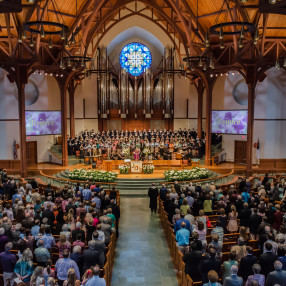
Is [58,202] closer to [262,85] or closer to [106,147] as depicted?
[106,147]

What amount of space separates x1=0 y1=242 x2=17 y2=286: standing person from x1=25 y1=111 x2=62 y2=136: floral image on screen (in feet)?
54.8

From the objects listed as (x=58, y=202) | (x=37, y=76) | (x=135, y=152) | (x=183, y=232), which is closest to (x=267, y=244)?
(x=183, y=232)

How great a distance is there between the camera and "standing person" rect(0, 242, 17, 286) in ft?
21.7

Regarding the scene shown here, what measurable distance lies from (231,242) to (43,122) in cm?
1810

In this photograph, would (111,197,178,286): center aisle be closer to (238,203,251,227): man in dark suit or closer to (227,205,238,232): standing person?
(227,205,238,232): standing person

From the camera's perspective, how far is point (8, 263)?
6.64 meters

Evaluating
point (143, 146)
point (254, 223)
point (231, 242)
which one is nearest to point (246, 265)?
point (231, 242)

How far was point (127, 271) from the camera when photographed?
864cm

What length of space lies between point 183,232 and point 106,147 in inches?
606

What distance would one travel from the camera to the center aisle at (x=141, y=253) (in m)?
8.26

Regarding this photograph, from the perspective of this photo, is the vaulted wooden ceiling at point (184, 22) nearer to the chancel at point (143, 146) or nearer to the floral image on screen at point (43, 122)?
the chancel at point (143, 146)

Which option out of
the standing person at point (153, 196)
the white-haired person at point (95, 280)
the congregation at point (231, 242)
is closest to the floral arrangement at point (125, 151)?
the standing person at point (153, 196)

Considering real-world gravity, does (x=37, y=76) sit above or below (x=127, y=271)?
above

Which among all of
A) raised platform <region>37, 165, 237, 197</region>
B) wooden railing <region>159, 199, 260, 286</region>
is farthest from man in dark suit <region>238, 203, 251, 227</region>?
raised platform <region>37, 165, 237, 197</region>
